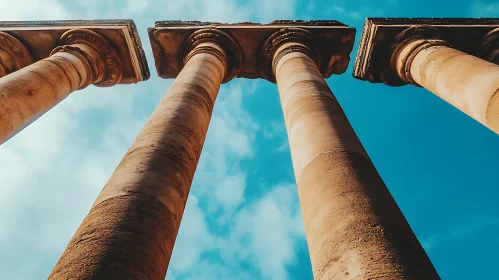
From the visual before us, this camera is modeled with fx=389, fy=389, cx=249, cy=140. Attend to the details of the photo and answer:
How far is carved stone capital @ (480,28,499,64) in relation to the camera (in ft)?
90.4

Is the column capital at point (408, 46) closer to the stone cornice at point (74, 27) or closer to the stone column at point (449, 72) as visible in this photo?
the stone column at point (449, 72)

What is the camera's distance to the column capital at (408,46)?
26.5 metres

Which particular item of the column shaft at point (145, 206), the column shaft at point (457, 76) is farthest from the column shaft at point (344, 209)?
the column shaft at point (457, 76)

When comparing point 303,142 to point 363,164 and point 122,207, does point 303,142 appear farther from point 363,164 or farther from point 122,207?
point 122,207

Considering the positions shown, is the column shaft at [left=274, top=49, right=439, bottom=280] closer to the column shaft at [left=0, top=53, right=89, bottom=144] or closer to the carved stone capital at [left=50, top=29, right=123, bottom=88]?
the column shaft at [left=0, top=53, right=89, bottom=144]

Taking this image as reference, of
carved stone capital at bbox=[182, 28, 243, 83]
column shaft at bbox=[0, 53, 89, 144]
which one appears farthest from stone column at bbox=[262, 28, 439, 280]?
column shaft at bbox=[0, 53, 89, 144]

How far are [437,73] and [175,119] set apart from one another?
1551 centimetres

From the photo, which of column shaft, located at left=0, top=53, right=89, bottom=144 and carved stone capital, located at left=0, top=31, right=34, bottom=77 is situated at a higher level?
carved stone capital, located at left=0, top=31, right=34, bottom=77

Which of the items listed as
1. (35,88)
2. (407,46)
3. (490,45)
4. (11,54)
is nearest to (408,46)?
(407,46)

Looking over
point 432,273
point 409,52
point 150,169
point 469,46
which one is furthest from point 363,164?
point 469,46

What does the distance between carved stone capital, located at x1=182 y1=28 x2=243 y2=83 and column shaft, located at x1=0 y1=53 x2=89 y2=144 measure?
26.3 ft

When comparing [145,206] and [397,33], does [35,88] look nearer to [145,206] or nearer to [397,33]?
[145,206]

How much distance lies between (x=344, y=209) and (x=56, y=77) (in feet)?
71.7

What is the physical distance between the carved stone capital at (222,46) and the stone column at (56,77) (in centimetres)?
645
